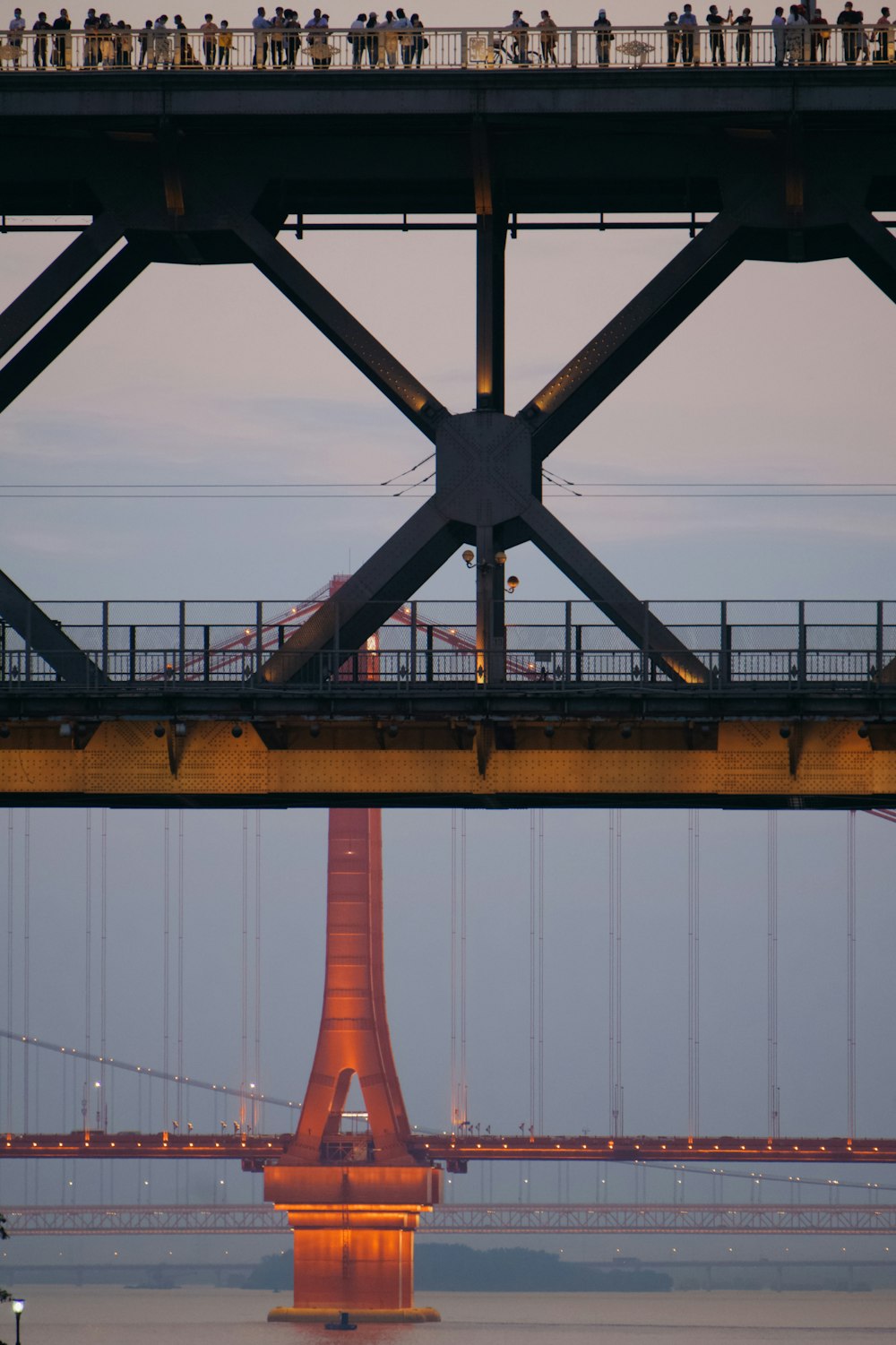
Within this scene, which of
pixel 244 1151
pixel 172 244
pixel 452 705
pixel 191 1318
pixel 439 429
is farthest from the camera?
pixel 191 1318

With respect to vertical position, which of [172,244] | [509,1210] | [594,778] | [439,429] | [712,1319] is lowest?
[712,1319]

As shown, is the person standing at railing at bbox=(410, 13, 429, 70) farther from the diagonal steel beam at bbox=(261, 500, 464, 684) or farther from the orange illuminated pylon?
the orange illuminated pylon

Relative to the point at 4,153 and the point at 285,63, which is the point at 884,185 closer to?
the point at 285,63

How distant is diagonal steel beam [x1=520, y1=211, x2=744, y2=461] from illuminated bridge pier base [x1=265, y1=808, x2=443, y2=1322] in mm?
89749

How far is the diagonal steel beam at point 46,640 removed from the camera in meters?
35.2

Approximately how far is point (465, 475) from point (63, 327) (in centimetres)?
874

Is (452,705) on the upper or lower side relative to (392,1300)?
upper

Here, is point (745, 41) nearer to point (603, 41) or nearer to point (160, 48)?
point (603, 41)

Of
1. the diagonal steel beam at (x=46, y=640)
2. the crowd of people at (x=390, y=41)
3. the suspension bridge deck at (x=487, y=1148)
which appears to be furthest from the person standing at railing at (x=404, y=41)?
the suspension bridge deck at (x=487, y=1148)

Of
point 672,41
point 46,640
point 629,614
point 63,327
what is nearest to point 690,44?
point 672,41

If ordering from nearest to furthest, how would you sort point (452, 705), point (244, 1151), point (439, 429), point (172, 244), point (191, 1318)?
point (452, 705) → point (439, 429) → point (172, 244) → point (244, 1151) → point (191, 1318)

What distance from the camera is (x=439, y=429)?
37.2 m

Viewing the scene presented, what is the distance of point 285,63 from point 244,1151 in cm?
9347

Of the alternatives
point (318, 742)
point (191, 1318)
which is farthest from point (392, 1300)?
point (318, 742)
